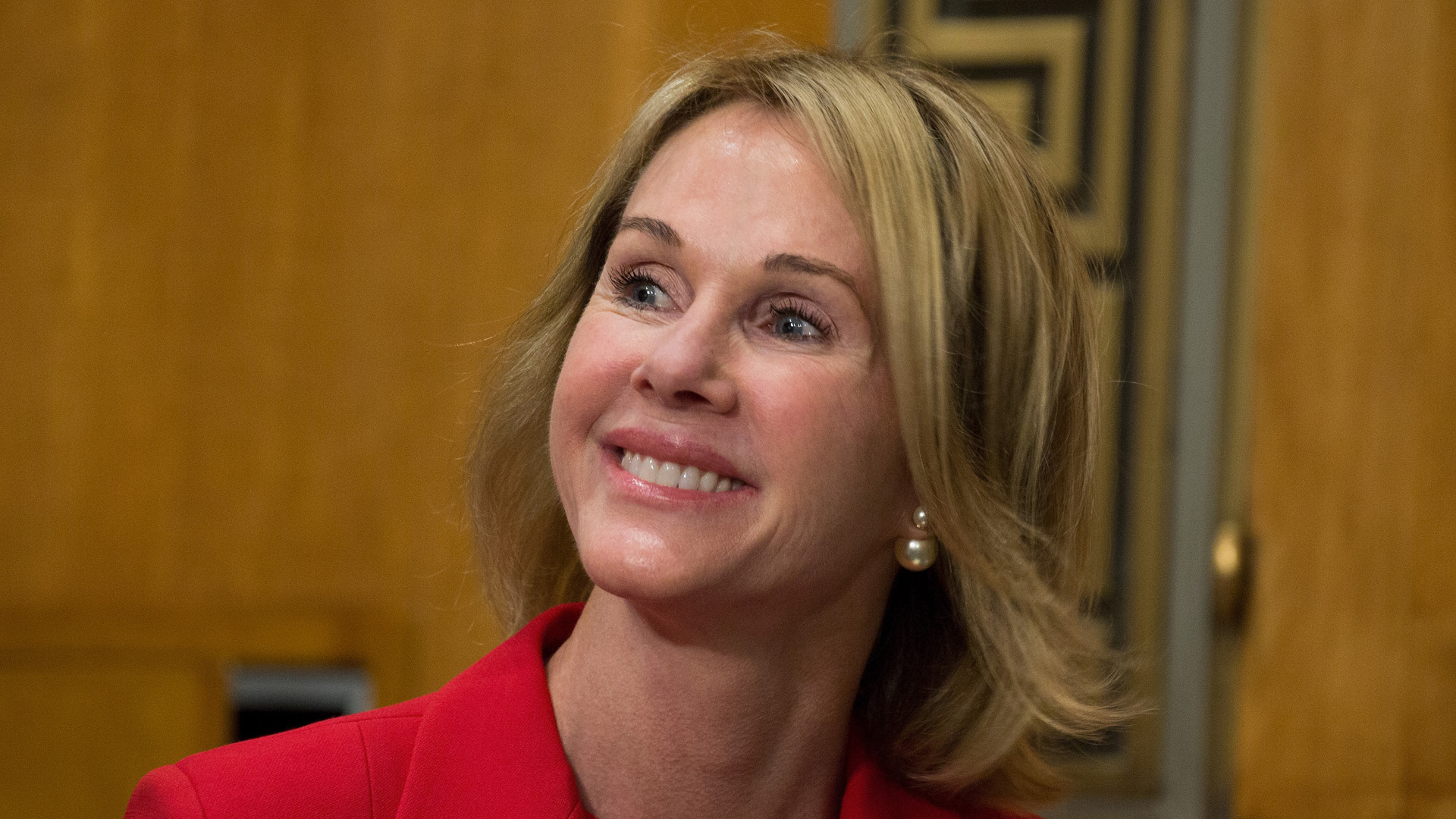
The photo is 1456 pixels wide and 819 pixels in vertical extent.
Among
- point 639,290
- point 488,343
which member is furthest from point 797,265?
point 488,343

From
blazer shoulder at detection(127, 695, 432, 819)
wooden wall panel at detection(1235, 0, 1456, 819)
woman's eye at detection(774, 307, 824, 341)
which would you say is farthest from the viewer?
wooden wall panel at detection(1235, 0, 1456, 819)

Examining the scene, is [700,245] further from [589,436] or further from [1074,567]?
[1074,567]

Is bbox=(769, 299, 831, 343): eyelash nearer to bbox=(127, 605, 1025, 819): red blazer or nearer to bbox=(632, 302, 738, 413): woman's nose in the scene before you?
bbox=(632, 302, 738, 413): woman's nose

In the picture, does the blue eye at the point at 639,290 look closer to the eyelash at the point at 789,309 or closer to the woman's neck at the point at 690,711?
the eyelash at the point at 789,309

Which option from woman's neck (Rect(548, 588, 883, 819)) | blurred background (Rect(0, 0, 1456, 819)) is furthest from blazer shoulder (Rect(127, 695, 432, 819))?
blurred background (Rect(0, 0, 1456, 819))

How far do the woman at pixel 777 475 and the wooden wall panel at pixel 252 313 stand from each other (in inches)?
34.5

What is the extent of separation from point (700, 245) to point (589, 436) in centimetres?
17

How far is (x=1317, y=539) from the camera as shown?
7.04ft

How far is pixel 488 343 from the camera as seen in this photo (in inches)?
82.5

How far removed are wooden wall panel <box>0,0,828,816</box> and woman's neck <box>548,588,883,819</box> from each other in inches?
38.5

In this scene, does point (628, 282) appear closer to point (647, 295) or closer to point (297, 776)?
point (647, 295)

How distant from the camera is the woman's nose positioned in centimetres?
111

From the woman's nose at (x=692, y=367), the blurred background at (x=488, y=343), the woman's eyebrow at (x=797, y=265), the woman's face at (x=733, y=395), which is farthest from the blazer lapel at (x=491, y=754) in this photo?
the blurred background at (x=488, y=343)

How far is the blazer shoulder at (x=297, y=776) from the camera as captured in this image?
3.51 ft
